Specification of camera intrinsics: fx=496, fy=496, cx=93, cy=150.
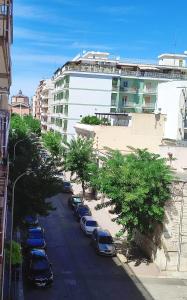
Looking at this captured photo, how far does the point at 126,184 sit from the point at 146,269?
16.2 feet

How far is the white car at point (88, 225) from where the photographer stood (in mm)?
34250

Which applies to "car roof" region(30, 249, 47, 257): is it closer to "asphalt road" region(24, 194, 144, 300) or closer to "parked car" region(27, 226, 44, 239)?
"asphalt road" region(24, 194, 144, 300)

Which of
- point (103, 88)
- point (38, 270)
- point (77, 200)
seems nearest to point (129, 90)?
point (103, 88)

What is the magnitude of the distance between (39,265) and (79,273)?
2.56 meters

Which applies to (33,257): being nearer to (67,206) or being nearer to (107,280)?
(107,280)

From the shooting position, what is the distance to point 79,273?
26500 mm

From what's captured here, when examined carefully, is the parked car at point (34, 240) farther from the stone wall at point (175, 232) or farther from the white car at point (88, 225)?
the stone wall at point (175, 232)

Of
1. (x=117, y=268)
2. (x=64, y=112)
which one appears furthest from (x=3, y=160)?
(x=64, y=112)

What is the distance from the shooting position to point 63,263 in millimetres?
28000

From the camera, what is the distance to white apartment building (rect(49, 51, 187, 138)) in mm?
66500

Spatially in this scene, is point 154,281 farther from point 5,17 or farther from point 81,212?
point 5,17

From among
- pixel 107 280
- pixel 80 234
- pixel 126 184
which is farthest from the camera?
pixel 80 234

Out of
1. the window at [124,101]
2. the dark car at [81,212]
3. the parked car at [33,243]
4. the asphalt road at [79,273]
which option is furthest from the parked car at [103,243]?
the window at [124,101]

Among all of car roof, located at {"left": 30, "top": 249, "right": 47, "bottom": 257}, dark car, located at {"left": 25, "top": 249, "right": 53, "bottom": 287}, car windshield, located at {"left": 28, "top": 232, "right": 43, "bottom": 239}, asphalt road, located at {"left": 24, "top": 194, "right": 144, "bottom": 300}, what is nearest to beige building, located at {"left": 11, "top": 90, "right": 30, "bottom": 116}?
asphalt road, located at {"left": 24, "top": 194, "right": 144, "bottom": 300}
